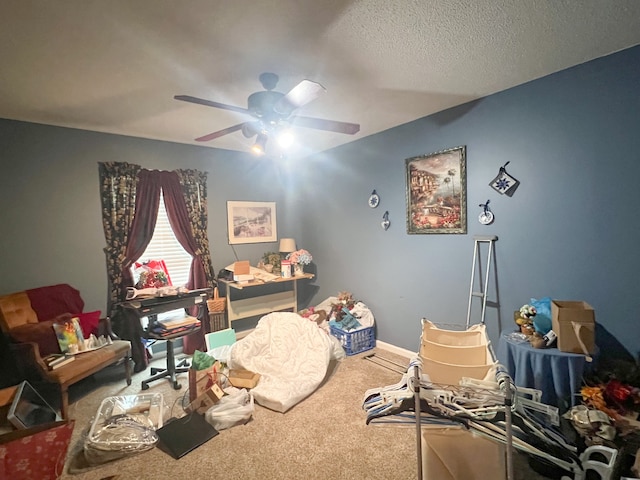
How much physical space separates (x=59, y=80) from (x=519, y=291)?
379 centimetres

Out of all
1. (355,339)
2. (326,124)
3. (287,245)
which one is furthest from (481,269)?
(287,245)

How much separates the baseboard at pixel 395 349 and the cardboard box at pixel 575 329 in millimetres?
1593

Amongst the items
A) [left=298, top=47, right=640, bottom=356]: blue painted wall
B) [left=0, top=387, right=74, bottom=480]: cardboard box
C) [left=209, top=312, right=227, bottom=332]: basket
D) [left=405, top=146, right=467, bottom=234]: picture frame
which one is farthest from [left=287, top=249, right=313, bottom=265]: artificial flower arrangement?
[left=0, top=387, right=74, bottom=480]: cardboard box

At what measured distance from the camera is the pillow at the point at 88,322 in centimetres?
276

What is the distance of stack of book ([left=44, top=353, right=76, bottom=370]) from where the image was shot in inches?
92.1

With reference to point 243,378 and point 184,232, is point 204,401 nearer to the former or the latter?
point 243,378

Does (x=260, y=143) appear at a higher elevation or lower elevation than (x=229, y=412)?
higher

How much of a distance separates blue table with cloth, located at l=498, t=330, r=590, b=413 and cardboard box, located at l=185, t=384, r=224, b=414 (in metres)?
2.15

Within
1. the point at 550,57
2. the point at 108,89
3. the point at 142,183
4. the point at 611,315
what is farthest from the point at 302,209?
the point at 611,315

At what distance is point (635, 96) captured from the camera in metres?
1.93

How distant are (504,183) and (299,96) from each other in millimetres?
1822

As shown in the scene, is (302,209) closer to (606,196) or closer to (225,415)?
(225,415)

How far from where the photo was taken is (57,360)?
7.84ft

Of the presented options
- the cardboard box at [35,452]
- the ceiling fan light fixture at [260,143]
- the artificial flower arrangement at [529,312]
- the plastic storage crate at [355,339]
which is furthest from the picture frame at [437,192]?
the cardboard box at [35,452]
